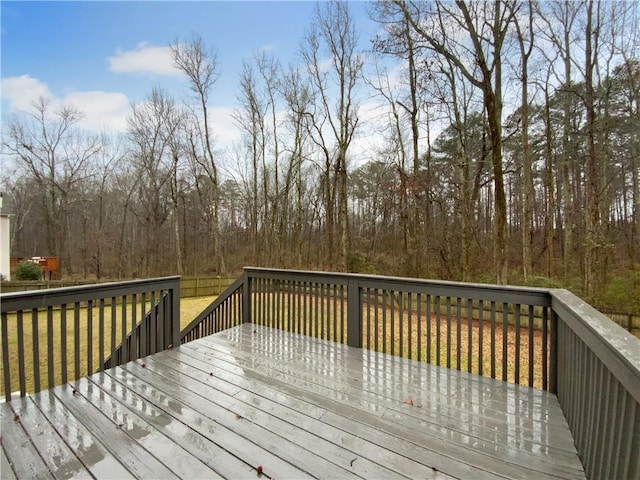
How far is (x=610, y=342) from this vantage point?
1218 millimetres

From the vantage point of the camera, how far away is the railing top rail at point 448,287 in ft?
8.36

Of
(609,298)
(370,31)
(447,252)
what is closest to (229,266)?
(447,252)

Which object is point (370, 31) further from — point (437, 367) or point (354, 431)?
point (354, 431)

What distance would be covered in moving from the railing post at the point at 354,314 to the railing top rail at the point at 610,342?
201cm

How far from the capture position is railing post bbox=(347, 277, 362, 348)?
11.9 ft

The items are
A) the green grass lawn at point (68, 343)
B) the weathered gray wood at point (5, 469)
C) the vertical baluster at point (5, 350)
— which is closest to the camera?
the weathered gray wood at point (5, 469)

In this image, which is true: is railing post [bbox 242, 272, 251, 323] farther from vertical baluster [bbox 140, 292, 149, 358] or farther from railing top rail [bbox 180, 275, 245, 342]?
vertical baluster [bbox 140, 292, 149, 358]

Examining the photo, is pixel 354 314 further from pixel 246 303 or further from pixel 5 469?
pixel 5 469

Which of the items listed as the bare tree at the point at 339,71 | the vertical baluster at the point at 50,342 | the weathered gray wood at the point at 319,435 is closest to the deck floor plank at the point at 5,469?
the vertical baluster at the point at 50,342

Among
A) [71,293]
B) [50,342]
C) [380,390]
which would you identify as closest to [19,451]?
[50,342]

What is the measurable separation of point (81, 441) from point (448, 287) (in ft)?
9.76

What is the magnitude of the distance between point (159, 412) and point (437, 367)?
7.96 ft

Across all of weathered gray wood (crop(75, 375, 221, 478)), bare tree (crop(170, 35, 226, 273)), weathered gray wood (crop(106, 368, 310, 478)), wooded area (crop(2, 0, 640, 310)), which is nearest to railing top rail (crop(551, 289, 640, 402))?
weathered gray wood (crop(106, 368, 310, 478))

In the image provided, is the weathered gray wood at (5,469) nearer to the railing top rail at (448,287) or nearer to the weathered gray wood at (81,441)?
the weathered gray wood at (81,441)
